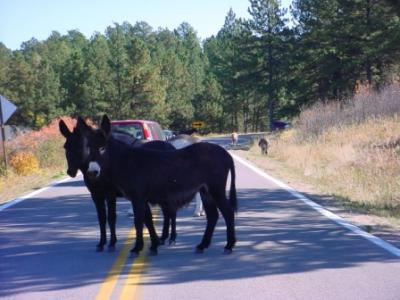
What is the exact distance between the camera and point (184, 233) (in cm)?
956

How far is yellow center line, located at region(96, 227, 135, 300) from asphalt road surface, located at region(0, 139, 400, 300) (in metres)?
0.01

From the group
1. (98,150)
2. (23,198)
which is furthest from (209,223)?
(23,198)

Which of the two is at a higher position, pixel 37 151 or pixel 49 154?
pixel 37 151

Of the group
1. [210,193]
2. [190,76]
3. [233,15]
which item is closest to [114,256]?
[210,193]

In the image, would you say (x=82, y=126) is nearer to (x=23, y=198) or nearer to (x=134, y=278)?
(x=134, y=278)

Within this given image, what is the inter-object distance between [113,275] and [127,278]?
23cm

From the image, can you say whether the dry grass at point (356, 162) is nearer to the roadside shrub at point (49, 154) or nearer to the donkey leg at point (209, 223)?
the donkey leg at point (209, 223)

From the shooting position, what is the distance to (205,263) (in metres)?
7.47

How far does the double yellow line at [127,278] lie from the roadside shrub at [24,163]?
17.0 meters

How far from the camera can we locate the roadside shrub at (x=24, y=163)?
24.4 m

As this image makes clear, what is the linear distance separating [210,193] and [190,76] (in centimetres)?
9269

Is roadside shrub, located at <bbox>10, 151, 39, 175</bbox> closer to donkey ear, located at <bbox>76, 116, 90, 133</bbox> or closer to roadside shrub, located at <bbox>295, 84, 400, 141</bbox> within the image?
roadside shrub, located at <bbox>295, 84, 400, 141</bbox>

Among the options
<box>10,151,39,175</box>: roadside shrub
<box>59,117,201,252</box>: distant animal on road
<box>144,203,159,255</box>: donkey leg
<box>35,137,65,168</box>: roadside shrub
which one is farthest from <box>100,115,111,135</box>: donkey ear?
<box>35,137,65,168</box>: roadside shrub

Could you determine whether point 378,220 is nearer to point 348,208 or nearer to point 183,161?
point 348,208
